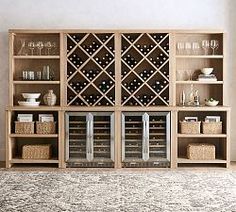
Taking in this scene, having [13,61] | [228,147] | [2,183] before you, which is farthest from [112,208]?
[13,61]

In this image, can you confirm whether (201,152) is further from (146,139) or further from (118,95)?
(118,95)

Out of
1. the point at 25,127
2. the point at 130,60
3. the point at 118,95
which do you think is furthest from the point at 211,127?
the point at 25,127

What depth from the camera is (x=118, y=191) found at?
6.16 m

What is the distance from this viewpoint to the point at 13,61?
8.12m

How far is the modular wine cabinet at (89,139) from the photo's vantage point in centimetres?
784

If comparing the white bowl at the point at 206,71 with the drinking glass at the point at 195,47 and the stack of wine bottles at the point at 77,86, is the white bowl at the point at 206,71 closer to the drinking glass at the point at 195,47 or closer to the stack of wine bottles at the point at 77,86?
the drinking glass at the point at 195,47

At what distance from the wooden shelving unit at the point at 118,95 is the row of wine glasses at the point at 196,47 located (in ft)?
0.28

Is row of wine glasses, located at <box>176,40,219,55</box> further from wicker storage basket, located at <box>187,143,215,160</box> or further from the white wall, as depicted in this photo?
wicker storage basket, located at <box>187,143,215,160</box>

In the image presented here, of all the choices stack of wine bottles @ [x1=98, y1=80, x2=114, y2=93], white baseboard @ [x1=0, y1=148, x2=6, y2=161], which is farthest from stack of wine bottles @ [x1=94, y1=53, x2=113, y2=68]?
white baseboard @ [x1=0, y1=148, x2=6, y2=161]

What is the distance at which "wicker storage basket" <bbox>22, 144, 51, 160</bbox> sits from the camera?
26.1 feet

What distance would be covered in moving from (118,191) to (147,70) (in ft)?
8.24

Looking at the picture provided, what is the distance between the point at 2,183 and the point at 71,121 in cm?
163

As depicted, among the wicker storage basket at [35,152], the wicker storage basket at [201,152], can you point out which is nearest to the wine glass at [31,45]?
the wicker storage basket at [35,152]

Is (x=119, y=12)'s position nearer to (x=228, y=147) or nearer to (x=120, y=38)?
(x=120, y=38)
